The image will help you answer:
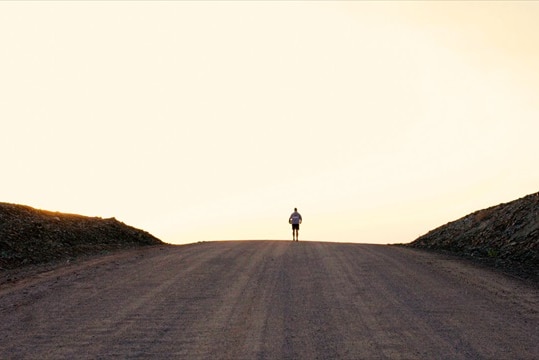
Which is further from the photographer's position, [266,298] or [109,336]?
[266,298]

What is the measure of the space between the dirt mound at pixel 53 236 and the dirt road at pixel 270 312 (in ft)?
15.2

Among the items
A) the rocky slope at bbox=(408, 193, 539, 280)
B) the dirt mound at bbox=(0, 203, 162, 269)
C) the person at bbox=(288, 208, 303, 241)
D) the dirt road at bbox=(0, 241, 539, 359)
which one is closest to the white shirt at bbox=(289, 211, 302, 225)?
the person at bbox=(288, 208, 303, 241)

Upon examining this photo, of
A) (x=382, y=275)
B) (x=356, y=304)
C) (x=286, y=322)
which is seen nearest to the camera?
(x=286, y=322)

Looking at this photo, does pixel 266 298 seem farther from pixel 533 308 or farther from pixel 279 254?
pixel 279 254

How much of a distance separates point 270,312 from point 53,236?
17.1m

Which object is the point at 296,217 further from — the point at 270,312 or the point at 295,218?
the point at 270,312

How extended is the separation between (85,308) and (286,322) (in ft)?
14.6

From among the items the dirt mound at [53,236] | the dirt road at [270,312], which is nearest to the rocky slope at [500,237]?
the dirt road at [270,312]

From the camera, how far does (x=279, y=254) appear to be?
71.7 feet

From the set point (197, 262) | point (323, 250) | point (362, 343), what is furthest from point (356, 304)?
point (323, 250)

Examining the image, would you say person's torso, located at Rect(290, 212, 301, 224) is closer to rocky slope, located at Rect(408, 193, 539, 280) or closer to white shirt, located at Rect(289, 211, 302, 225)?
white shirt, located at Rect(289, 211, 302, 225)

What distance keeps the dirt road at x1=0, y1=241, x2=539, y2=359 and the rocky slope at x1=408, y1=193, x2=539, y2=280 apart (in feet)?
13.6

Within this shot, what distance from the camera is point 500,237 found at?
25.4 metres

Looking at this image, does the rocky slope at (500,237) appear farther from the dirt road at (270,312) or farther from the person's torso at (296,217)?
Answer: the person's torso at (296,217)
